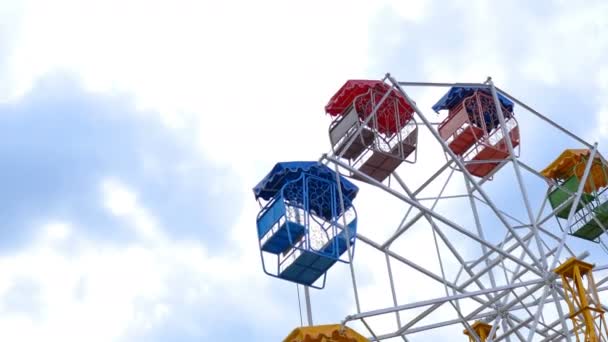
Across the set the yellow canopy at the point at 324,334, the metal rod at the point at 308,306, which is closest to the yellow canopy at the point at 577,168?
the metal rod at the point at 308,306

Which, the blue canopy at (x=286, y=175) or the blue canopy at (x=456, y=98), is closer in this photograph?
the blue canopy at (x=286, y=175)

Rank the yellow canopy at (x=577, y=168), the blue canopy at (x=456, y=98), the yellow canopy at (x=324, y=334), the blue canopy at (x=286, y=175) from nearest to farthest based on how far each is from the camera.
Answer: the yellow canopy at (x=324, y=334) < the blue canopy at (x=286, y=175) < the yellow canopy at (x=577, y=168) < the blue canopy at (x=456, y=98)

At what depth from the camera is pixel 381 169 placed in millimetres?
36812

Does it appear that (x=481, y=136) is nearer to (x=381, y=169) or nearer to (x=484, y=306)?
(x=381, y=169)

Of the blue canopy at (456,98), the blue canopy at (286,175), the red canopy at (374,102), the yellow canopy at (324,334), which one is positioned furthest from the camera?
the blue canopy at (456,98)

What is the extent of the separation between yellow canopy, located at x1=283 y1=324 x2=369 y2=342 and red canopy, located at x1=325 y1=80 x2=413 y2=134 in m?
7.89

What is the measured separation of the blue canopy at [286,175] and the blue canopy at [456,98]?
21.0 feet

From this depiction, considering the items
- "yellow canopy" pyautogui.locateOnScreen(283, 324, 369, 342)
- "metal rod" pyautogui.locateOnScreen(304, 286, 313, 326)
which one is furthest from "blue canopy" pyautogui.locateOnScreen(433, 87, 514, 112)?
"yellow canopy" pyautogui.locateOnScreen(283, 324, 369, 342)

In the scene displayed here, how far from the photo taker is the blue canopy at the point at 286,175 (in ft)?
121

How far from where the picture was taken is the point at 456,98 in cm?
4194

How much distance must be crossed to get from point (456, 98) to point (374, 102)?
5.00 meters

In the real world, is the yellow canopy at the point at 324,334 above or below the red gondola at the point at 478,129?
below

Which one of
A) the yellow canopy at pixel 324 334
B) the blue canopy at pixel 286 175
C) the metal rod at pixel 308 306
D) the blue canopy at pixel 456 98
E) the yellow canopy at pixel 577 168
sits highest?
the blue canopy at pixel 456 98

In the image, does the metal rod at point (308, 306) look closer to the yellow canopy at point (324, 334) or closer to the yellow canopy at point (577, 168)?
the yellow canopy at point (324, 334)
